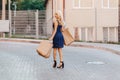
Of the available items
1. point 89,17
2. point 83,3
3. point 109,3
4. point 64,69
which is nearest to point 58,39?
point 64,69

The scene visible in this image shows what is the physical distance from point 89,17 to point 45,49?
18367mm

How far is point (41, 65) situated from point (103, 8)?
1852cm

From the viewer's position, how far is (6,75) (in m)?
11.8

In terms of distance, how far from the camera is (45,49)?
13.3m

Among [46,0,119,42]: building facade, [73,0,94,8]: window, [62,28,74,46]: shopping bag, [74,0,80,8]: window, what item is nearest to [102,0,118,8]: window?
[46,0,119,42]: building facade

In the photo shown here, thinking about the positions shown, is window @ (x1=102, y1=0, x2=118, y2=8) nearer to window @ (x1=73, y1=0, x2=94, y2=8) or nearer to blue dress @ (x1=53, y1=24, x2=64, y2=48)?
window @ (x1=73, y1=0, x2=94, y2=8)

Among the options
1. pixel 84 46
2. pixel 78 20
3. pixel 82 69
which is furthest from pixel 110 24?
pixel 82 69

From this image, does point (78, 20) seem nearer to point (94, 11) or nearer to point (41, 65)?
point (94, 11)

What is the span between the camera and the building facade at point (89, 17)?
31.3m

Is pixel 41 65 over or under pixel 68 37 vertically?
under

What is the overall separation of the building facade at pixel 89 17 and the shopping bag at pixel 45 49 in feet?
57.1

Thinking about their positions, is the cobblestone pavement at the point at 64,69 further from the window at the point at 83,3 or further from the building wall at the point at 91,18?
the window at the point at 83,3

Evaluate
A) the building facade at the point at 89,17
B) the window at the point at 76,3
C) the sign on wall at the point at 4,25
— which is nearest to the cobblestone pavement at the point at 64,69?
the building facade at the point at 89,17

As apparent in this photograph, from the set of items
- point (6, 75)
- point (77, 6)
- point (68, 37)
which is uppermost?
point (77, 6)
